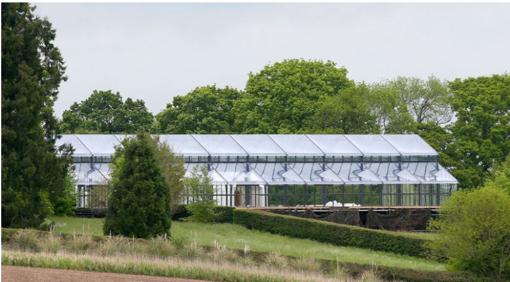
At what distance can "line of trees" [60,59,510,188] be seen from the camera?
66.6m

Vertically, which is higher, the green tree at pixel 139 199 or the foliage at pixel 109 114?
the foliage at pixel 109 114

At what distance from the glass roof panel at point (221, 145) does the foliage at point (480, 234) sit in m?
28.2

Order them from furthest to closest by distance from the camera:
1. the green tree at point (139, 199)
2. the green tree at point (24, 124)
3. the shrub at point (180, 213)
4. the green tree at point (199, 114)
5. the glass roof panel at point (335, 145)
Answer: the green tree at point (199, 114) < the glass roof panel at point (335, 145) < the shrub at point (180, 213) < the green tree at point (24, 124) < the green tree at point (139, 199)

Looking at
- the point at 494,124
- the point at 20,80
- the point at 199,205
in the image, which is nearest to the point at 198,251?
the point at 20,80

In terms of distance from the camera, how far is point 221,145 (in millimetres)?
57094

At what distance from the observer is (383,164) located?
57.7 metres

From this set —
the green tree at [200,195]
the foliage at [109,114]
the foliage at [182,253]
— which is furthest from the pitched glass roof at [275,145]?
the foliage at [182,253]

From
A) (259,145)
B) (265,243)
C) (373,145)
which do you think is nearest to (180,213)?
(259,145)

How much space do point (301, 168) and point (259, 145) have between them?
2.56 m

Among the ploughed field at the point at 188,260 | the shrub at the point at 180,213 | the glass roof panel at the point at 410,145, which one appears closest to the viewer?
the ploughed field at the point at 188,260

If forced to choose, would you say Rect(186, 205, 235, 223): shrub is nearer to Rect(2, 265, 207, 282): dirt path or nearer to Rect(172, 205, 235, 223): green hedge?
Rect(172, 205, 235, 223): green hedge

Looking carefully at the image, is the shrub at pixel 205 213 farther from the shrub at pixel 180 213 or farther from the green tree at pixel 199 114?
the green tree at pixel 199 114

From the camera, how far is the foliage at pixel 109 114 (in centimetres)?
8019

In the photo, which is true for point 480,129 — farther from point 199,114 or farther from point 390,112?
point 199,114
